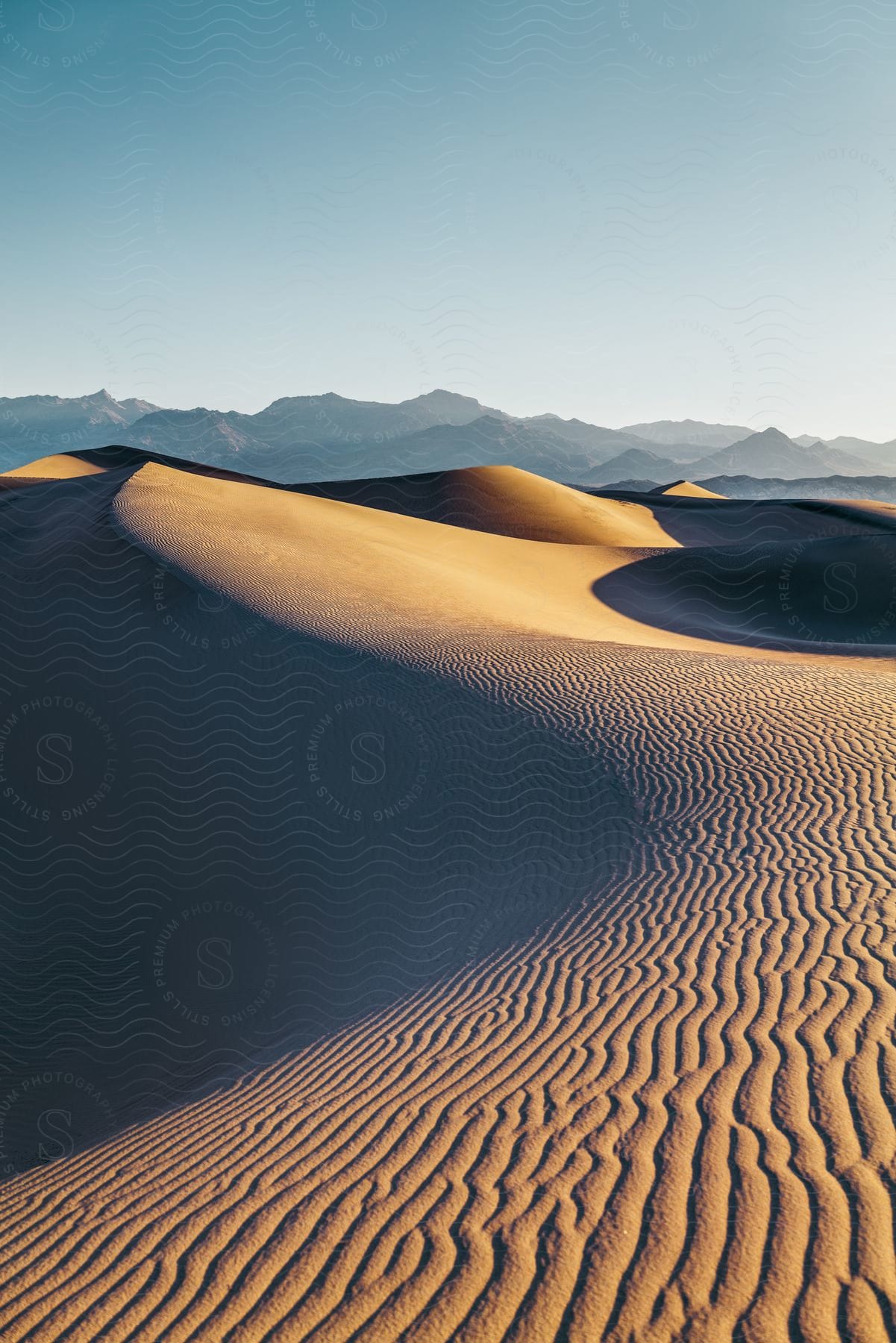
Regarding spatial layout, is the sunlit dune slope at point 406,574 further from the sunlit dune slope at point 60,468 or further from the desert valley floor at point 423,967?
the sunlit dune slope at point 60,468

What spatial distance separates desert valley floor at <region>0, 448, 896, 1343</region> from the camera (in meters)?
3.48

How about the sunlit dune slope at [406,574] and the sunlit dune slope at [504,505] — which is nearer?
the sunlit dune slope at [406,574]

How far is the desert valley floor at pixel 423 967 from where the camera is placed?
11.4 feet

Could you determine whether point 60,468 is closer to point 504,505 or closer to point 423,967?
point 504,505

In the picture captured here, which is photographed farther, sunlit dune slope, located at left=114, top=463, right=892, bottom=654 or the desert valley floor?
sunlit dune slope, located at left=114, top=463, right=892, bottom=654

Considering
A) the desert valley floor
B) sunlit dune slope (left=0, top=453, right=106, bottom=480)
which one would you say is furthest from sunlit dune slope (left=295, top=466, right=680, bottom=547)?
the desert valley floor

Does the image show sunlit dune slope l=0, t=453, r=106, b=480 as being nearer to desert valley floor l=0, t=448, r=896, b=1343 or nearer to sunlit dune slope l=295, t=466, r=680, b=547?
sunlit dune slope l=295, t=466, r=680, b=547

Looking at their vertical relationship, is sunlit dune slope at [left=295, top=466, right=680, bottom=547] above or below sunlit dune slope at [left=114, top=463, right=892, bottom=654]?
above

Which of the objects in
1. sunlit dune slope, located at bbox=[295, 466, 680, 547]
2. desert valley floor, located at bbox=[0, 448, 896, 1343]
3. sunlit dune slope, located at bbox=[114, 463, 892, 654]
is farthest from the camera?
sunlit dune slope, located at bbox=[295, 466, 680, 547]

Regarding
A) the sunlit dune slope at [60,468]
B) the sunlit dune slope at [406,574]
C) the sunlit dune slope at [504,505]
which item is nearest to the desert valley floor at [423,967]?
the sunlit dune slope at [406,574]

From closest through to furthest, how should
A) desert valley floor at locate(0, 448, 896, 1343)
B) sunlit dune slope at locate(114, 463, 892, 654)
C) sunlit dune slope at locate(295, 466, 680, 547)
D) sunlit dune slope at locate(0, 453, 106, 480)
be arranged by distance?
desert valley floor at locate(0, 448, 896, 1343), sunlit dune slope at locate(114, 463, 892, 654), sunlit dune slope at locate(295, 466, 680, 547), sunlit dune slope at locate(0, 453, 106, 480)

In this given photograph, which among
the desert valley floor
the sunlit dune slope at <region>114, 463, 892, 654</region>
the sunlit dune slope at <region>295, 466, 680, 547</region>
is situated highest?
the sunlit dune slope at <region>295, 466, 680, 547</region>

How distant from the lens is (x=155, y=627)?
14969mm

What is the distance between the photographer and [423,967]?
23.5 feet
